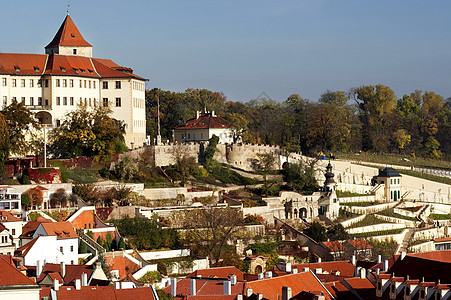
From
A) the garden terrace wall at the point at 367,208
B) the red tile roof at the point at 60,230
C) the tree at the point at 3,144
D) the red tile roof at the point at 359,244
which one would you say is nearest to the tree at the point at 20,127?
the tree at the point at 3,144

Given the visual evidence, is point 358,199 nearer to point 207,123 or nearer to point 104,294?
point 207,123

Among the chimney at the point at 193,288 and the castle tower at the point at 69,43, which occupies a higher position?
the castle tower at the point at 69,43

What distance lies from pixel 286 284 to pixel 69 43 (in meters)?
39.3

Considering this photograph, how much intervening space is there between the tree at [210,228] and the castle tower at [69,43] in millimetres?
19431

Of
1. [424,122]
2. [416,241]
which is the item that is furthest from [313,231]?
[424,122]

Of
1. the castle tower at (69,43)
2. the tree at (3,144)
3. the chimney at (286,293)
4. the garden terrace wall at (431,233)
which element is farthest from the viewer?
the castle tower at (69,43)

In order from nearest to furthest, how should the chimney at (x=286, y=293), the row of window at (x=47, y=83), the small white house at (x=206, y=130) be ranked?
the chimney at (x=286, y=293) → the row of window at (x=47, y=83) → the small white house at (x=206, y=130)

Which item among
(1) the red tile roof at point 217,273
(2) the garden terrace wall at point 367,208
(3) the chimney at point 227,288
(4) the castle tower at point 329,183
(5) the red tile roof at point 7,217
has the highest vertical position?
(4) the castle tower at point 329,183

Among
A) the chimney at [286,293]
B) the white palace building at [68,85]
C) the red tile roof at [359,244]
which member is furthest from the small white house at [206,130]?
the chimney at [286,293]

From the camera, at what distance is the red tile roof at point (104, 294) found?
94.6 feet

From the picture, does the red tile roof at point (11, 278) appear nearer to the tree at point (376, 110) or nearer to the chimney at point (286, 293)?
the chimney at point (286, 293)

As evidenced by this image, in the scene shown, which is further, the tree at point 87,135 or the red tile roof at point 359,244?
the tree at point 87,135

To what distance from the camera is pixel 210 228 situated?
2096 inches

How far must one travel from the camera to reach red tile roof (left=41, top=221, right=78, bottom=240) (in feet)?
153
